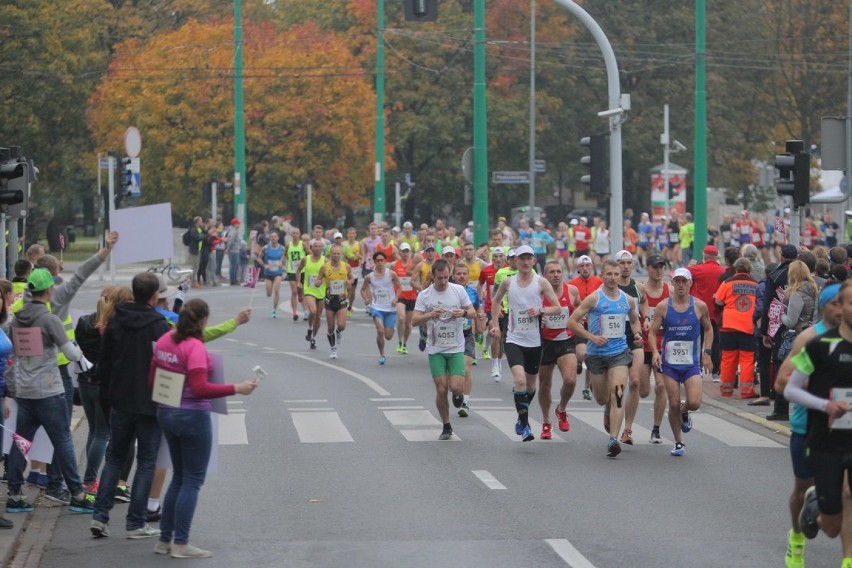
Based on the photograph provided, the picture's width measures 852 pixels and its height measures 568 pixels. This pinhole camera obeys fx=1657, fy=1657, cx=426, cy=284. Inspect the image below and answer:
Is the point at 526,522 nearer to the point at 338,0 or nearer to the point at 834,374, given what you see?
the point at 834,374

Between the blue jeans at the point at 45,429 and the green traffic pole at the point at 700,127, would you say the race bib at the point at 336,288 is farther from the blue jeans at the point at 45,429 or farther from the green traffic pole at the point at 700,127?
the blue jeans at the point at 45,429

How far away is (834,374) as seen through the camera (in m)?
8.69

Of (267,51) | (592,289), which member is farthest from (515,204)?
(592,289)

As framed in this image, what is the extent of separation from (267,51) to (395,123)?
437 inches

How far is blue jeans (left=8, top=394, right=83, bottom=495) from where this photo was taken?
37.7 ft

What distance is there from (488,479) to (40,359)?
3.79m

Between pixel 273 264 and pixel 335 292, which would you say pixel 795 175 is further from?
pixel 273 264

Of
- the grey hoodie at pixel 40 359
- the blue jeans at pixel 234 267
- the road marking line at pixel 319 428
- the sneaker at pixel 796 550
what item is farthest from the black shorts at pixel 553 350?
the blue jeans at pixel 234 267

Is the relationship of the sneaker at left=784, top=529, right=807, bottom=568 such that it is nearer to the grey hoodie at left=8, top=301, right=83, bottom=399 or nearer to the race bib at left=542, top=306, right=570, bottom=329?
the grey hoodie at left=8, top=301, right=83, bottom=399

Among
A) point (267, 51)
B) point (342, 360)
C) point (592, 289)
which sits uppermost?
point (267, 51)

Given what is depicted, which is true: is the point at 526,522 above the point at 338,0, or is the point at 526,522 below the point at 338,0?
below

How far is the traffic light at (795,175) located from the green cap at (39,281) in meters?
10.5

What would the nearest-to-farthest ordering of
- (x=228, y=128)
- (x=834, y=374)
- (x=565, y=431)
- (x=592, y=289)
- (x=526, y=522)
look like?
(x=834, y=374) → (x=526, y=522) → (x=565, y=431) → (x=592, y=289) → (x=228, y=128)

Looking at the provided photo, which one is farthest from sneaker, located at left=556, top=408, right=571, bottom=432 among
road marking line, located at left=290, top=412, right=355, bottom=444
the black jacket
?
the black jacket
